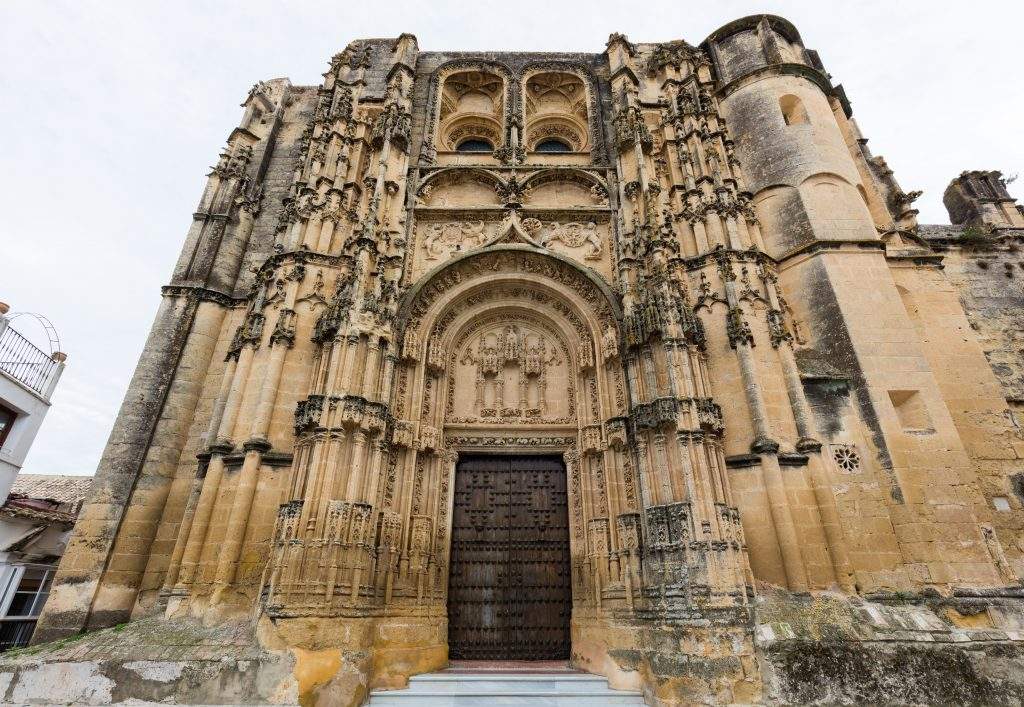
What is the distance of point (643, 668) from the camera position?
7215mm

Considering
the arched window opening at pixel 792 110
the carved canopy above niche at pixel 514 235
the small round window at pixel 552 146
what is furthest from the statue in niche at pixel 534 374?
the arched window opening at pixel 792 110

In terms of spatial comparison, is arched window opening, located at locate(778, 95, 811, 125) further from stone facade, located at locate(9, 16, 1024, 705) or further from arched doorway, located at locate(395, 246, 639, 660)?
arched doorway, located at locate(395, 246, 639, 660)

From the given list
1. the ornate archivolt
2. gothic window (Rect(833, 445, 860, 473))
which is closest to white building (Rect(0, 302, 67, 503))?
the ornate archivolt

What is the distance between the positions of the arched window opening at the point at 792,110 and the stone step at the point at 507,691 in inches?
540

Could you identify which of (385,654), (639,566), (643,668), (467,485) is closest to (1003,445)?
(639,566)

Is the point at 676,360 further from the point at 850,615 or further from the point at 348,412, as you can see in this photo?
the point at 348,412

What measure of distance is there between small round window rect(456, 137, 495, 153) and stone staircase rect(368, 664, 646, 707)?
13.9m

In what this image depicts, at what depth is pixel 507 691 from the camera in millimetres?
6836

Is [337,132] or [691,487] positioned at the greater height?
[337,132]

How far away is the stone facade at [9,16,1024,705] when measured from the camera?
7219 millimetres

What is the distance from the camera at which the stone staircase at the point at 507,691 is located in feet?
22.0

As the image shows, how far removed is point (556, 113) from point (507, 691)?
49.4 ft

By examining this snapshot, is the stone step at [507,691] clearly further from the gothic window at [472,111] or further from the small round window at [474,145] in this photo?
the small round window at [474,145]

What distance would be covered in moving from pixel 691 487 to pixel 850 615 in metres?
2.58
